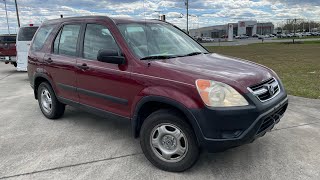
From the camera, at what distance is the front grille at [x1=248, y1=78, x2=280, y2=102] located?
339 cm

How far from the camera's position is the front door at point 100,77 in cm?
403

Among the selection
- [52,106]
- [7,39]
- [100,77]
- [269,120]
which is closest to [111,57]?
[100,77]

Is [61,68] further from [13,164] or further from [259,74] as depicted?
[259,74]

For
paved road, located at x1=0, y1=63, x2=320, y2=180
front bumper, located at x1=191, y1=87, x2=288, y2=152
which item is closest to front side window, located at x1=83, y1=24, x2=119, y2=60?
paved road, located at x1=0, y1=63, x2=320, y2=180

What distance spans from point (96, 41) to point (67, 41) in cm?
83

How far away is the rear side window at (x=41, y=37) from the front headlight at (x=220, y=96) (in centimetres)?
354

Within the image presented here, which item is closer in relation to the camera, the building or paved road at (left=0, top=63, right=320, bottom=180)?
paved road at (left=0, top=63, right=320, bottom=180)

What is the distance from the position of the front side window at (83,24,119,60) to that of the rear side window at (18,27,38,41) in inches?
318

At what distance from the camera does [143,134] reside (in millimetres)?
3791

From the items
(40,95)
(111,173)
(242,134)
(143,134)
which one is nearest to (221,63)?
(242,134)

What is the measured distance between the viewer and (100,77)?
428 cm

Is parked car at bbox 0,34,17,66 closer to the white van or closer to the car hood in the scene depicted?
the white van

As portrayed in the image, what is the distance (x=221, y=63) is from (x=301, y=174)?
1590 mm

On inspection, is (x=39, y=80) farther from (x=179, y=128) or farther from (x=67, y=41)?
(x=179, y=128)
